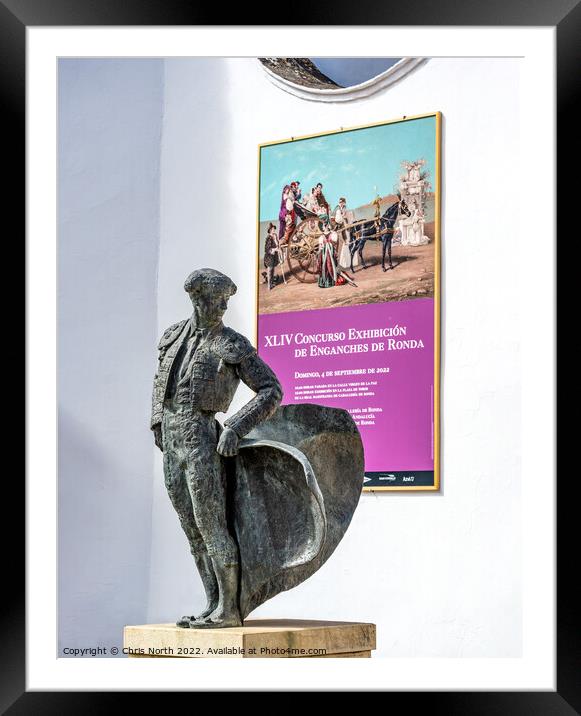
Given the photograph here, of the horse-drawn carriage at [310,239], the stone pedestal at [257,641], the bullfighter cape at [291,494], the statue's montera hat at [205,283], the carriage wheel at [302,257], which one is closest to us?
the stone pedestal at [257,641]

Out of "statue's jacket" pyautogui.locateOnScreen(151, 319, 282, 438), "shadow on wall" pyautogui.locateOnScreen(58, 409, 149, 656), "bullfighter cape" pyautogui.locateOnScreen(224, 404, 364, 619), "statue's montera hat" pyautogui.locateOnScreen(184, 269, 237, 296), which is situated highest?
"statue's montera hat" pyautogui.locateOnScreen(184, 269, 237, 296)

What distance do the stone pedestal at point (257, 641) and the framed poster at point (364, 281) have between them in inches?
139

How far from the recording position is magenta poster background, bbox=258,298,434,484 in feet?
35.7

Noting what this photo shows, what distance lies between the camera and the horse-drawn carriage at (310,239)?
11430 millimetres

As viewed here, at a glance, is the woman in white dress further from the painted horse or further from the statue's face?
the statue's face

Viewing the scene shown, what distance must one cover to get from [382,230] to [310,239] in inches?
29.3

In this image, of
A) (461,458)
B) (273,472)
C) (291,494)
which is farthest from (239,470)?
(461,458)

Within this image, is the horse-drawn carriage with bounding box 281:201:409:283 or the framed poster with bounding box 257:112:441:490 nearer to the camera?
the framed poster with bounding box 257:112:441:490

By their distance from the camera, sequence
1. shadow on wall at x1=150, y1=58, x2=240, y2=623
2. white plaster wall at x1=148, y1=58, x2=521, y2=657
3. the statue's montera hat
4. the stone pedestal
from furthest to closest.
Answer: shadow on wall at x1=150, y1=58, x2=240, y2=623, white plaster wall at x1=148, y1=58, x2=521, y2=657, the statue's montera hat, the stone pedestal

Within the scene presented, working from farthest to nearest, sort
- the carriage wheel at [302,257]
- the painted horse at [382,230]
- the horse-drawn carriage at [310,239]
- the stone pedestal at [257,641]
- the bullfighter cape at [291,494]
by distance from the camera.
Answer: the carriage wheel at [302,257]
the horse-drawn carriage at [310,239]
the painted horse at [382,230]
the bullfighter cape at [291,494]
the stone pedestal at [257,641]

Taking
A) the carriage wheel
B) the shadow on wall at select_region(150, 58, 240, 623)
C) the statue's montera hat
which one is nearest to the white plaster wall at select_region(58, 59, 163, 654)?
the shadow on wall at select_region(150, 58, 240, 623)

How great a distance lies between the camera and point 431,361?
35.7ft

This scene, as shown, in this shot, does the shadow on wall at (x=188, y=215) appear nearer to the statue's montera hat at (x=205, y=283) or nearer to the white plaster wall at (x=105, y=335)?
the white plaster wall at (x=105, y=335)

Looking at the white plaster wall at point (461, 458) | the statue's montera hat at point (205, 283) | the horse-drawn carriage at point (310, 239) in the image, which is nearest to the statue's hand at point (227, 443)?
the statue's montera hat at point (205, 283)
